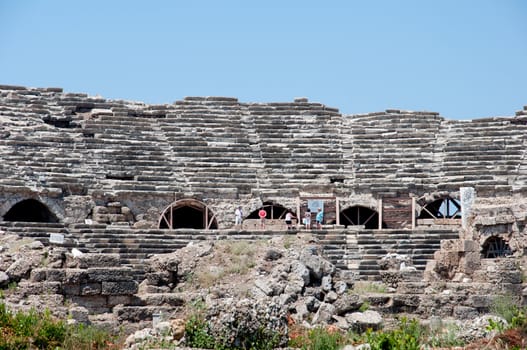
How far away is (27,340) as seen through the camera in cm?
1625

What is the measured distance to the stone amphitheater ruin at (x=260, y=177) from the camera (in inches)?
1217

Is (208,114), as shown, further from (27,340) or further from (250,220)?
(27,340)

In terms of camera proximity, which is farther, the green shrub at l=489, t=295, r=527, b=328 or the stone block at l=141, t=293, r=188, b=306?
the stone block at l=141, t=293, r=188, b=306

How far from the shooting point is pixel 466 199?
115 feet

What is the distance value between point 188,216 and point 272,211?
3604mm

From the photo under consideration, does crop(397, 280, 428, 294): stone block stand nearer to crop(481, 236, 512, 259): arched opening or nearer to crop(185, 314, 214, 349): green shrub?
crop(481, 236, 512, 259): arched opening

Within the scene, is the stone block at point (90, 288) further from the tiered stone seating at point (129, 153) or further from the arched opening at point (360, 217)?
the arched opening at point (360, 217)

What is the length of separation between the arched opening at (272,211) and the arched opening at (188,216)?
1271 millimetres

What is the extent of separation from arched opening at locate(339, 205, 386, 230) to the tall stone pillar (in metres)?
2.90

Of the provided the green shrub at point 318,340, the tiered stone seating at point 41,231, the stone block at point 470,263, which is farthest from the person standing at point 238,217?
the green shrub at point 318,340

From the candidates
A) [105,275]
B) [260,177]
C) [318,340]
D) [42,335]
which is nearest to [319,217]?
[260,177]

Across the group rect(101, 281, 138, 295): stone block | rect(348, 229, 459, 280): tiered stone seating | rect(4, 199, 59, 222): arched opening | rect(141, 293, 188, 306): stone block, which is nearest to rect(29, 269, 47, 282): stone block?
rect(101, 281, 138, 295): stone block

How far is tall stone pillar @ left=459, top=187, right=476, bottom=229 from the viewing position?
112ft

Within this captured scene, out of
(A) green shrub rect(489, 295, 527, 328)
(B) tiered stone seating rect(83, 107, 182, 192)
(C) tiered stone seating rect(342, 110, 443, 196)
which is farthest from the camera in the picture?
(C) tiered stone seating rect(342, 110, 443, 196)
